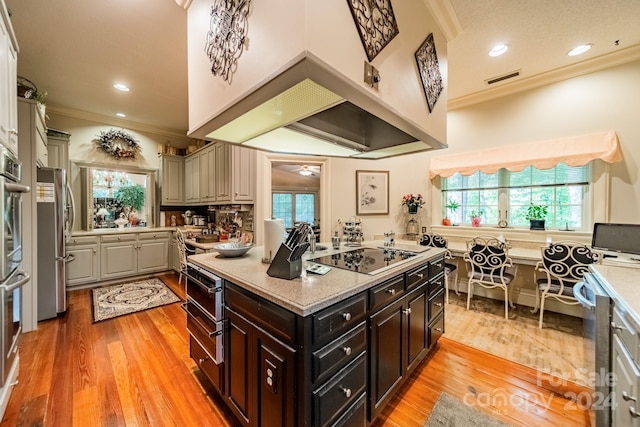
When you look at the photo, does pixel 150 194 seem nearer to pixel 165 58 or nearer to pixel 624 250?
pixel 165 58

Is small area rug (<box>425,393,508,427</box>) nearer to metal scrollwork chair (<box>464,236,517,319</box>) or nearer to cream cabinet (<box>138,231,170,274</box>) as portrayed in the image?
metal scrollwork chair (<box>464,236,517,319</box>)

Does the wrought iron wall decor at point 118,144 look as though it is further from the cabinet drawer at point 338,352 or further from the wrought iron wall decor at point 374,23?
the cabinet drawer at point 338,352

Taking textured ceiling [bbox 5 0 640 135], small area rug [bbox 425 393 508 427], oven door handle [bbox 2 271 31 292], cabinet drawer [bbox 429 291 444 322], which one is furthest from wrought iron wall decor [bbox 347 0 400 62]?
oven door handle [bbox 2 271 31 292]

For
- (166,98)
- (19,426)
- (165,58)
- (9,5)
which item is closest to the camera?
(19,426)

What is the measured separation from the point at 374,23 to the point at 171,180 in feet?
16.6

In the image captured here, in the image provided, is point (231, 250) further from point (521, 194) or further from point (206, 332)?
point (521, 194)

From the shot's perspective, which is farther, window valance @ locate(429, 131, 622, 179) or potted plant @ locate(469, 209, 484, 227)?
potted plant @ locate(469, 209, 484, 227)

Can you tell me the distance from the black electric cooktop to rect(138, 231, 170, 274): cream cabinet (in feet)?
13.1

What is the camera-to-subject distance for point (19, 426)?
1.51 m

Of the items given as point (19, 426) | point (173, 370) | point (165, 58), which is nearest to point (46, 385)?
point (19, 426)

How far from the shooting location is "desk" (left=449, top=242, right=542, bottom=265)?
9.48 feet

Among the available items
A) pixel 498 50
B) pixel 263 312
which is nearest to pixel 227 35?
pixel 263 312

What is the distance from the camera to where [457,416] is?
1.60 meters

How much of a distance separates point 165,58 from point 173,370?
321 cm
